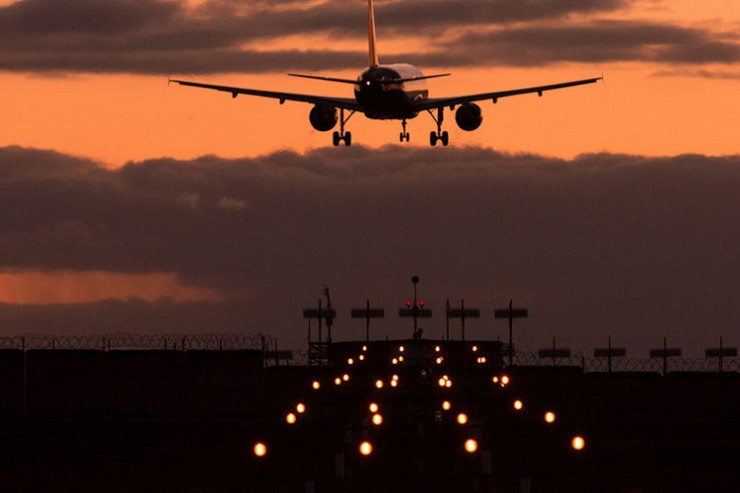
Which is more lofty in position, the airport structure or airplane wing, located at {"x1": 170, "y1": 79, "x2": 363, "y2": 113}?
airplane wing, located at {"x1": 170, "y1": 79, "x2": 363, "y2": 113}

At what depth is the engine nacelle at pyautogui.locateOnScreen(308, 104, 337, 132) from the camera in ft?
418

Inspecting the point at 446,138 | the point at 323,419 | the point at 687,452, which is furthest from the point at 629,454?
the point at 323,419

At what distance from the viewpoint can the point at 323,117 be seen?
128m

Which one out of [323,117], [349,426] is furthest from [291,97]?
[349,426]

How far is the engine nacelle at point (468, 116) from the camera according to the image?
125500mm

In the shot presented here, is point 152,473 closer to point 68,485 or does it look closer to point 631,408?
point 68,485

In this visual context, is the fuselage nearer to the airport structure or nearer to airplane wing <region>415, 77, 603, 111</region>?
airplane wing <region>415, 77, 603, 111</region>

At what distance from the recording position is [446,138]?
129125 millimetres

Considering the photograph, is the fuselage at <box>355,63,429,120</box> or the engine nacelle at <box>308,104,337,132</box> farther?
the fuselage at <box>355,63,429,120</box>

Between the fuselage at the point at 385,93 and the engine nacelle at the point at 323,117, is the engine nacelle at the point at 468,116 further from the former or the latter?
the engine nacelle at the point at 323,117

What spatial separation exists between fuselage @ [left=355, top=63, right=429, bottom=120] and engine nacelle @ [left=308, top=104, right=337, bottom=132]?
2468 millimetres

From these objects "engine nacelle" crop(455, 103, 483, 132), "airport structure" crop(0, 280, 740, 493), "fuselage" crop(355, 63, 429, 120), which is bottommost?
"airport structure" crop(0, 280, 740, 493)

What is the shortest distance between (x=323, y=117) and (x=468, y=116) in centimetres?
1108

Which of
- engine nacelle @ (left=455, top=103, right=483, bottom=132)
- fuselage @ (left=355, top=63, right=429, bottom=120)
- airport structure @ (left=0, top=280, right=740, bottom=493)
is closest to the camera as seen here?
airport structure @ (left=0, top=280, right=740, bottom=493)
